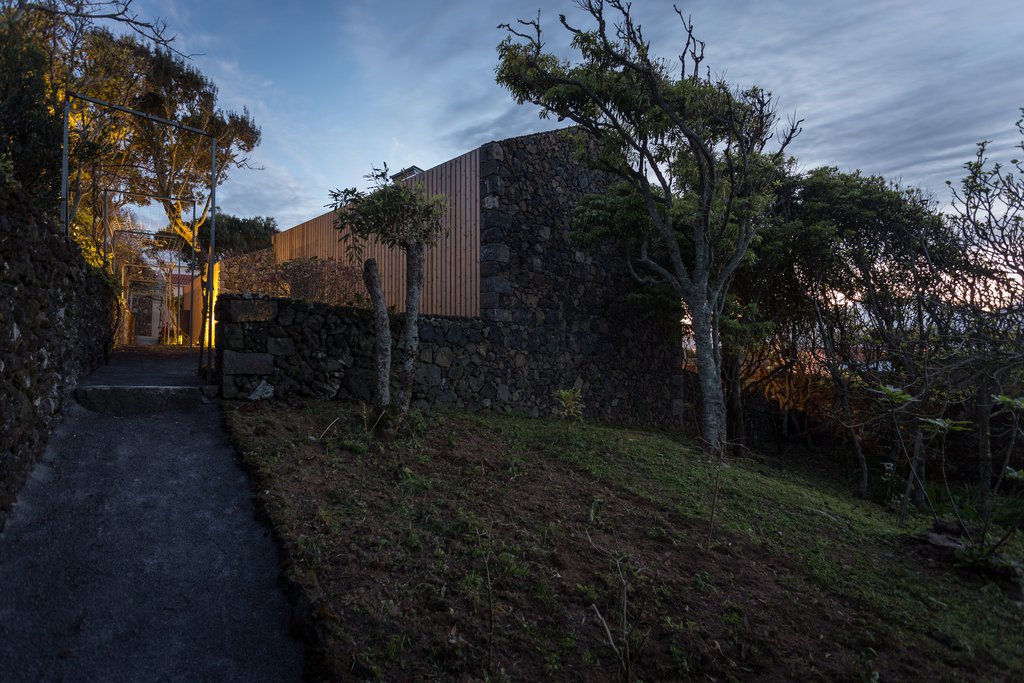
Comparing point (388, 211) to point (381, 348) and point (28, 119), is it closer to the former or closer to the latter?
point (381, 348)

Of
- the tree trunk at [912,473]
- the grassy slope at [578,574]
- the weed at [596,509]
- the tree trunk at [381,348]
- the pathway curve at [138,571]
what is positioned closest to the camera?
the pathway curve at [138,571]

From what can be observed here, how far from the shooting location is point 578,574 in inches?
149

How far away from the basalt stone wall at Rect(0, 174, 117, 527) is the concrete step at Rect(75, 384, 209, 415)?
0.21m

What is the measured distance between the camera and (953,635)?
3766 mm

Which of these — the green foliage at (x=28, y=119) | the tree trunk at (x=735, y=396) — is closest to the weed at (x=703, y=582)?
the tree trunk at (x=735, y=396)

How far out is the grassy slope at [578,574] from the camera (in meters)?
3.06

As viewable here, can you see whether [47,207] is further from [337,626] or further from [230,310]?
[337,626]

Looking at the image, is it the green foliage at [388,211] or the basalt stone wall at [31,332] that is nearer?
the basalt stone wall at [31,332]

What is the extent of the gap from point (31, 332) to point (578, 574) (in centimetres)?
434

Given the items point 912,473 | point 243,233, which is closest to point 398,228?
point 912,473

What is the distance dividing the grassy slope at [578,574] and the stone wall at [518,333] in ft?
3.37

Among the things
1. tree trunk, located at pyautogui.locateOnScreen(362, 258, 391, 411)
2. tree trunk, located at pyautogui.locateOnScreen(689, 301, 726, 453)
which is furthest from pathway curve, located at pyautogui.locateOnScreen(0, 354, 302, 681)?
tree trunk, located at pyautogui.locateOnScreen(689, 301, 726, 453)

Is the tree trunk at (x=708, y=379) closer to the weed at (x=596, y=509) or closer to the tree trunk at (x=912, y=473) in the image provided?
the tree trunk at (x=912, y=473)

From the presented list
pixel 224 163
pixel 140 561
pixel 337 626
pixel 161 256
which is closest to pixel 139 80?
pixel 224 163
